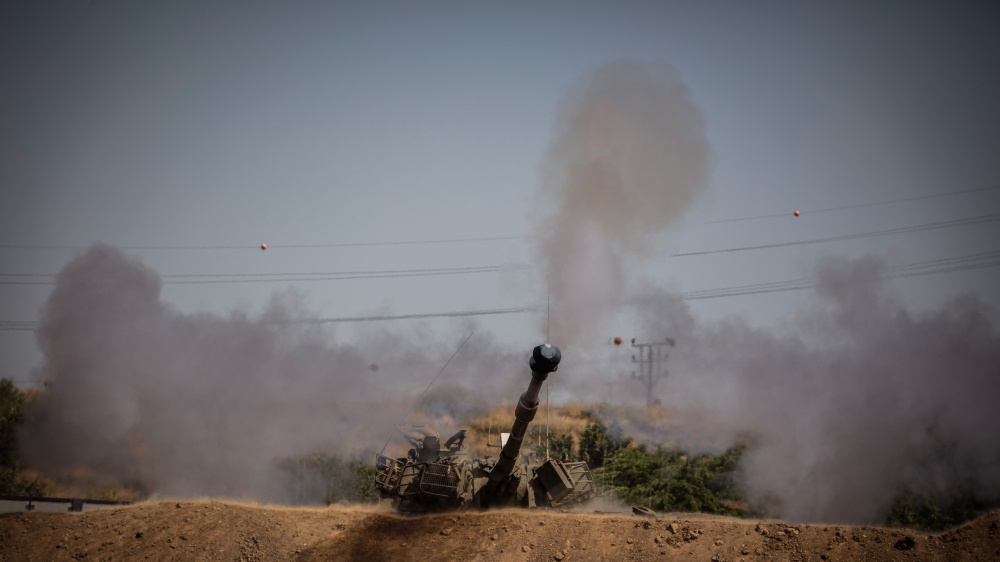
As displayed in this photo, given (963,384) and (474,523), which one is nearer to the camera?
(474,523)

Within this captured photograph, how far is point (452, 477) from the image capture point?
18.9 m

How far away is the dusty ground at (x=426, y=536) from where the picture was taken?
1402 cm

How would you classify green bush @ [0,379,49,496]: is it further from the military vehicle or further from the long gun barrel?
the long gun barrel

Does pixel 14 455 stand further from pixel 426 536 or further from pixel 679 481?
pixel 679 481

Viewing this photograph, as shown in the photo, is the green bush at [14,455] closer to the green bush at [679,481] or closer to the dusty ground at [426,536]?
the dusty ground at [426,536]

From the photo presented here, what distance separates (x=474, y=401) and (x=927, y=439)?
15435 mm

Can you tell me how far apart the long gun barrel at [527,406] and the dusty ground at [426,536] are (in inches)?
42.6

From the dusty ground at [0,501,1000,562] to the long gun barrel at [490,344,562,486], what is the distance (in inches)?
42.6

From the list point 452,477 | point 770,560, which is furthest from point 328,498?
point 770,560

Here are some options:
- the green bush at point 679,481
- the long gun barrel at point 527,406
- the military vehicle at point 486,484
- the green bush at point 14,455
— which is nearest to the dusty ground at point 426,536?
the military vehicle at point 486,484

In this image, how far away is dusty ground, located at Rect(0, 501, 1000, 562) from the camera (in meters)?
14.0

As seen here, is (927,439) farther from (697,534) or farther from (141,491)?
(141,491)

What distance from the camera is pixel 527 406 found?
16750 mm

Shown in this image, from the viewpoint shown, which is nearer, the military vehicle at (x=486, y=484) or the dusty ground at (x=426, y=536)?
the dusty ground at (x=426, y=536)
